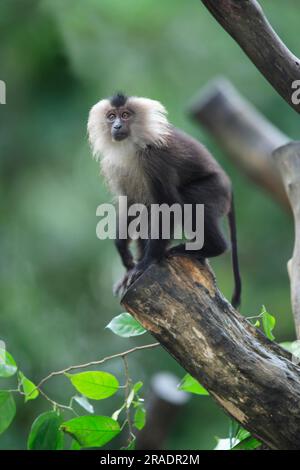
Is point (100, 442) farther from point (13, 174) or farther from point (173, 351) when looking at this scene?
point (13, 174)

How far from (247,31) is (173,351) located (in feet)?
3.83

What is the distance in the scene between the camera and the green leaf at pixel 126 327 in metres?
2.93

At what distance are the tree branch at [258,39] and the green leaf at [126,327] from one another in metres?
1.07

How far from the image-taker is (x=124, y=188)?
3.66 metres

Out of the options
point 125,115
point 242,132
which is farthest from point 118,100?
point 242,132

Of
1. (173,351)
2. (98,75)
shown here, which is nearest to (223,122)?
(98,75)

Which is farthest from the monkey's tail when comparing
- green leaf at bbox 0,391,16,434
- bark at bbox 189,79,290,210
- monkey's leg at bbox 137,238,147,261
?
bark at bbox 189,79,290,210

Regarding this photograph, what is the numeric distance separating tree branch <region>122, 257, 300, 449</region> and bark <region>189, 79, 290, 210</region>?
3.10 m

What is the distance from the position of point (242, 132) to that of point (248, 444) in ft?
11.1

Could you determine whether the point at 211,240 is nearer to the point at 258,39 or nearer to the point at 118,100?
the point at 118,100

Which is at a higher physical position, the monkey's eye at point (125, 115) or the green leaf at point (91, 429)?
the monkey's eye at point (125, 115)

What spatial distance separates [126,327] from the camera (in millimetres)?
2957

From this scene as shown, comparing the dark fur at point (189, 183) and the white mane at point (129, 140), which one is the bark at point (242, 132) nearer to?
the dark fur at point (189, 183)

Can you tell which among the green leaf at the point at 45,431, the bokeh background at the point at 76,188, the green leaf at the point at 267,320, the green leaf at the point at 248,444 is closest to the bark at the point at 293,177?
the green leaf at the point at 267,320
